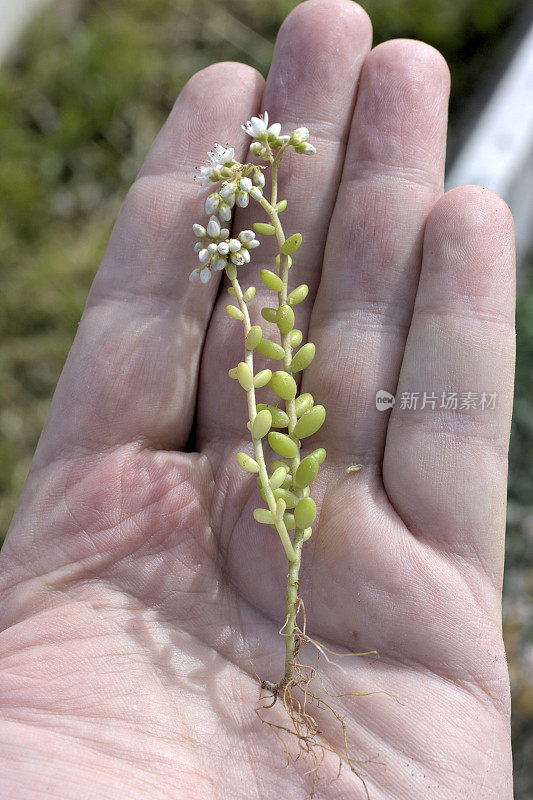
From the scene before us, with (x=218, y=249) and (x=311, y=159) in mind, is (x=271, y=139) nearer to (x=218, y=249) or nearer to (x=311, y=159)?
(x=311, y=159)

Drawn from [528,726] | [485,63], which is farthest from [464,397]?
[485,63]

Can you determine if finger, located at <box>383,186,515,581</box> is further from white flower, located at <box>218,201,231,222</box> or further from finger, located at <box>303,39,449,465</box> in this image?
white flower, located at <box>218,201,231,222</box>

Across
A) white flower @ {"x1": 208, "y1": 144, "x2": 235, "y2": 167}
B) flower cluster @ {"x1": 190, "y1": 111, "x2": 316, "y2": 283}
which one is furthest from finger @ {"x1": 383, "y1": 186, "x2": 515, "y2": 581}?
white flower @ {"x1": 208, "y1": 144, "x2": 235, "y2": 167}

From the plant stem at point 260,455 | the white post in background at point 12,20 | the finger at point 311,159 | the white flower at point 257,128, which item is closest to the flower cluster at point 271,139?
the white flower at point 257,128

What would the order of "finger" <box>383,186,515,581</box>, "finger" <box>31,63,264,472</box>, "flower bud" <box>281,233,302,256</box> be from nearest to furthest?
"finger" <box>383,186,515,581</box> < "flower bud" <box>281,233,302,256</box> < "finger" <box>31,63,264,472</box>

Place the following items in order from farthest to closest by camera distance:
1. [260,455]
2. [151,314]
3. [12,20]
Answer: [12,20] → [151,314] → [260,455]

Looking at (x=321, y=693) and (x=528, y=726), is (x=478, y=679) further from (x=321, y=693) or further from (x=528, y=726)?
(x=528, y=726)

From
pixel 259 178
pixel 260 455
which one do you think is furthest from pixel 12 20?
pixel 260 455
